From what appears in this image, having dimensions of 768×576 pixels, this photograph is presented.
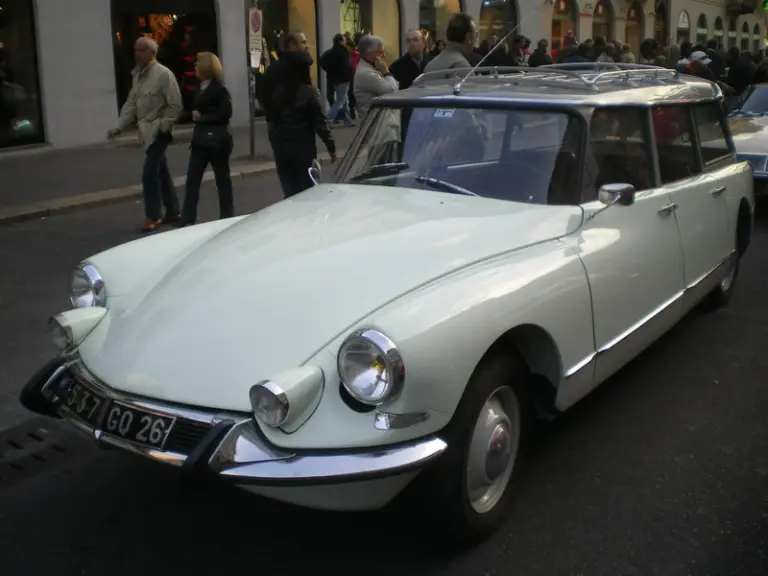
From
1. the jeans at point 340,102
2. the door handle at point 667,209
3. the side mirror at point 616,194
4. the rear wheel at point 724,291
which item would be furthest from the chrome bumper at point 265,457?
the jeans at point 340,102

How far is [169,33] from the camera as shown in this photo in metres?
16.6

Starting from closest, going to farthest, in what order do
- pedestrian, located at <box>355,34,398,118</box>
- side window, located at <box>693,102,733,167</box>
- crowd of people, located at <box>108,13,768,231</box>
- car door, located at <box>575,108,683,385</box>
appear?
car door, located at <box>575,108,683,385</box>, side window, located at <box>693,102,733,167</box>, pedestrian, located at <box>355,34,398,118</box>, crowd of people, located at <box>108,13,768,231</box>

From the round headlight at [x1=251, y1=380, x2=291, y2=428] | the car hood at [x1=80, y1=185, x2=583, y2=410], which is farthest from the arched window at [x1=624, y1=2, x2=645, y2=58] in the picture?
the round headlight at [x1=251, y1=380, x2=291, y2=428]

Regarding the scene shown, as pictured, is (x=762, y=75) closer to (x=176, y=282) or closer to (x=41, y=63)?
(x=41, y=63)

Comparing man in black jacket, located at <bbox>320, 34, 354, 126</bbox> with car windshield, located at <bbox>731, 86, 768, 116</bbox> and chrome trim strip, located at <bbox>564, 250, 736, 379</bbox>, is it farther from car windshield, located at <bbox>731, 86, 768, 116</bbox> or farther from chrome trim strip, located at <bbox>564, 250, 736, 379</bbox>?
chrome trim strip, located at <bbox>564, 250, 736, 379</bbox>

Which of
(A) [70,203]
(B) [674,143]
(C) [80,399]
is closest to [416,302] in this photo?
(C) [80,399]

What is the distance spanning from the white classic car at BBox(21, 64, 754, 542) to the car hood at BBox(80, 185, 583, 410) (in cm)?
1

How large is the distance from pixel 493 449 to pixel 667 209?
1917mm

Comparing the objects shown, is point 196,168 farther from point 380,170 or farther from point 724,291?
point 724,291

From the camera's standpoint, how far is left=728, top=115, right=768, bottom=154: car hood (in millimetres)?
9547

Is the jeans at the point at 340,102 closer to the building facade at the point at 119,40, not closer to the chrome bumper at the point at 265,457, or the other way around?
the building facade at the point at 119,40

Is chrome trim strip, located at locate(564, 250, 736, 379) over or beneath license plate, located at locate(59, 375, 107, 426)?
beneath

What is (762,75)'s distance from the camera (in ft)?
46.7

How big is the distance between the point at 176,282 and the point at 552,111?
74.3 inches
